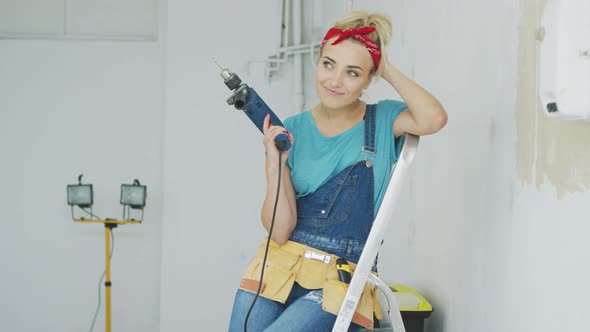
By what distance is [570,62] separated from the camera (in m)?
1.08

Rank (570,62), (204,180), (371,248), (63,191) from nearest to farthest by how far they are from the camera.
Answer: (570,62), (371,248), (204,180), (63,191)

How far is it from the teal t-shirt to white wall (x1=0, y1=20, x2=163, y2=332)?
2972mm

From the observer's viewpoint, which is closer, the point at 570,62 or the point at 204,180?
the point at 570,62

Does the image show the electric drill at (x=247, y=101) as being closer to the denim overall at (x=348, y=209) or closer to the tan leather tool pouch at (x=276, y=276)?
the denim overall at (x=348, y=209)

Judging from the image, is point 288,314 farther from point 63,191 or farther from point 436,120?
point 63,191

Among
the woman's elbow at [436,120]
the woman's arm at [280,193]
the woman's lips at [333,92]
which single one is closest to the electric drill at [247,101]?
the woman's arm at [280,193]

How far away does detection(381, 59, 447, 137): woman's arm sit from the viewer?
144cm

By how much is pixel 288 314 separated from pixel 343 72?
0.53m

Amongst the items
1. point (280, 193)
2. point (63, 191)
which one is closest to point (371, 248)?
point (280, 193)

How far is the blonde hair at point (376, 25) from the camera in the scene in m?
1.55

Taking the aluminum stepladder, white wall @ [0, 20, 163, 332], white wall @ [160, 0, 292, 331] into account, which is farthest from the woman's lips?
white wall @ [0, 20, 163, 332]

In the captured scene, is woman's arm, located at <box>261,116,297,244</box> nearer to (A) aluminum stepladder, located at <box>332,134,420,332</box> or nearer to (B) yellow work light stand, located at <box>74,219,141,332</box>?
(A) aluminum stepladder, located at <box>332,134,420,332</box>

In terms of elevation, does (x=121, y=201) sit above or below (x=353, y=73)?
below

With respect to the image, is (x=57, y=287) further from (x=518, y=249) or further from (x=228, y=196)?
(x=518, y=249)
